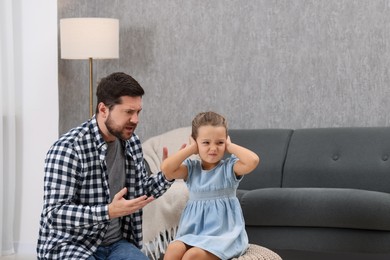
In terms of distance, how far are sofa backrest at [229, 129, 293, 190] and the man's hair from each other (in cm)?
197

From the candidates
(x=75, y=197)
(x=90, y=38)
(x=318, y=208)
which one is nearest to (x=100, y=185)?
(x=75, y=197)

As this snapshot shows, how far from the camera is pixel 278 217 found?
3857 millimetres

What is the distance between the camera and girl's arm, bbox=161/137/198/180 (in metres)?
2.92

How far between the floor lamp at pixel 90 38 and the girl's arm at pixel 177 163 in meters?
2.05

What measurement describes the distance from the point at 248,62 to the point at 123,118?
2.49 m

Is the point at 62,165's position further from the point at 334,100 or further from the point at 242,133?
the point at 334,100

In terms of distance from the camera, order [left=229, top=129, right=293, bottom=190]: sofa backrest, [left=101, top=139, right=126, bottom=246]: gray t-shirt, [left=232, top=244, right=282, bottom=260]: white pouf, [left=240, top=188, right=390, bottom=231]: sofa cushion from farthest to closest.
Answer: [left=229, top=129, right=293, bottom=190]: sofa backrest
[left=240, top=188, right=390, bottom=231]: sofa cushion
[left=232, top=244, right=282, bottom=260]: white pouf
[left=101, top=139, right=126, bottom=246]: gray t-shirt

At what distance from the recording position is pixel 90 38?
4938mm

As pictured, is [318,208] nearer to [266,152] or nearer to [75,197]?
[266,152]

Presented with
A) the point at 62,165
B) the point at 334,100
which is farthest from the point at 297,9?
the point at 62,165

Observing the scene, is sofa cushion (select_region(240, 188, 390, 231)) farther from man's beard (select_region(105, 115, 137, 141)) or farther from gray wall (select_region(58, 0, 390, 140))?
man's beard (select_region(105, 115, 137, 141))

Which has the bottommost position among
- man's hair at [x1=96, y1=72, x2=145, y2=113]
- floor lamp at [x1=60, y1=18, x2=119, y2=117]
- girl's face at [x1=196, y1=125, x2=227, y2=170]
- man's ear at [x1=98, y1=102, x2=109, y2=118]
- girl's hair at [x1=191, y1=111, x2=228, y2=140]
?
girl's face at [x1=196, y1=125, x2=227, y2=170]

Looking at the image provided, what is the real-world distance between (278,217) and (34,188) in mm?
2140

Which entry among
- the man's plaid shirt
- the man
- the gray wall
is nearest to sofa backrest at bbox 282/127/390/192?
the gray wall
